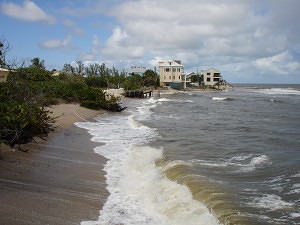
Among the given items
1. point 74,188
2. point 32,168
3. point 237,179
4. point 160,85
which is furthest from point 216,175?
point 160,85

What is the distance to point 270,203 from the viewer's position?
8266mm

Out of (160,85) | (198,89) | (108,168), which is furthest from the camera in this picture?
(198,89)

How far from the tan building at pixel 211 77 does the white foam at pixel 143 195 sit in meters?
113

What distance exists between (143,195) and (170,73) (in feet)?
303

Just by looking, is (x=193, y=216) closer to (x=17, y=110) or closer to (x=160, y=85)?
(x=17, y=110)

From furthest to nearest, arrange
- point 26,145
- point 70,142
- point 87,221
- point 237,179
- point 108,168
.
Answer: point 70,142 < point 26,145 < point 108,168 < point 237,179 < point 87,221

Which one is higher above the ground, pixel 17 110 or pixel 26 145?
pixel 17 110

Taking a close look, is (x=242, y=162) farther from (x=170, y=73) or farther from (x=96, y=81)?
(x=170, y=73)

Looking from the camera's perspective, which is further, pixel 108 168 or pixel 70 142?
pixel 70 142

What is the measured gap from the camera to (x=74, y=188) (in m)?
9.02

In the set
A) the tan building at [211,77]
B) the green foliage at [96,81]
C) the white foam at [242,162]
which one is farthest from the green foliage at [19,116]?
the tan building at [211,77]

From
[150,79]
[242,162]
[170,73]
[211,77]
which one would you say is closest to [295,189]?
[242,162]

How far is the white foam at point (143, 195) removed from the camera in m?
7.22

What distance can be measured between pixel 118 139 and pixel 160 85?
3325 inches
